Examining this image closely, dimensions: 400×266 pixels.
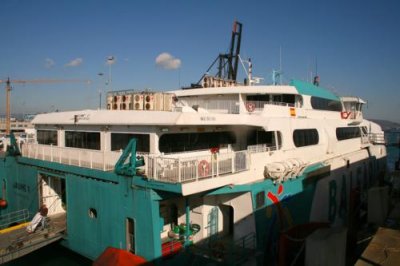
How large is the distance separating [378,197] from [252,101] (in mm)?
7564

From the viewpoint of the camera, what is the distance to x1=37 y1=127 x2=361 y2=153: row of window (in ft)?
39.7

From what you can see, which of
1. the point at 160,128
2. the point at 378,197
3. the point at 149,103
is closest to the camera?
the point at 160,128

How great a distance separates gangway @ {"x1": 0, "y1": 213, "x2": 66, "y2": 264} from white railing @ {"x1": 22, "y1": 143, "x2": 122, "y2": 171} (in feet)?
8.51

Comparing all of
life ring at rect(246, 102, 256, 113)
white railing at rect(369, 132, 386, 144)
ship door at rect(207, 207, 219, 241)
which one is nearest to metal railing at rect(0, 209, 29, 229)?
ship door at rect(207, 207, 219, 241)

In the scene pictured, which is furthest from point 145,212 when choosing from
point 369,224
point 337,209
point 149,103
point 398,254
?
point 369,224

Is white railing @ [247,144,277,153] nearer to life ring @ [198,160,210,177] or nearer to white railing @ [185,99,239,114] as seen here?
life ring @ [198,160,210,177]

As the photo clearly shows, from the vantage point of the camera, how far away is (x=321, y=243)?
32.4 ft

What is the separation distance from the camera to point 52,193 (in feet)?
51.2

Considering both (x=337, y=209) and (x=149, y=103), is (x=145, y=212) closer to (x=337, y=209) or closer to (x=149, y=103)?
(x=149, y=103)

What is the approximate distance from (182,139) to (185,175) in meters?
3.01

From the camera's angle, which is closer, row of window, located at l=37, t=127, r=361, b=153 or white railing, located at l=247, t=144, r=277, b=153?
row of window, located at l=37, t=127, r=361, b=153

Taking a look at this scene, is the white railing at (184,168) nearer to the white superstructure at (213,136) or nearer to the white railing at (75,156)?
the white superstructure at (213,136)

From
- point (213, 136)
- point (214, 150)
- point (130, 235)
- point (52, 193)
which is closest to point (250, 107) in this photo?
point (213, 136)

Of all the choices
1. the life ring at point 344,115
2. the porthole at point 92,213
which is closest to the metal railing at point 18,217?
the porthole at point 92,213
